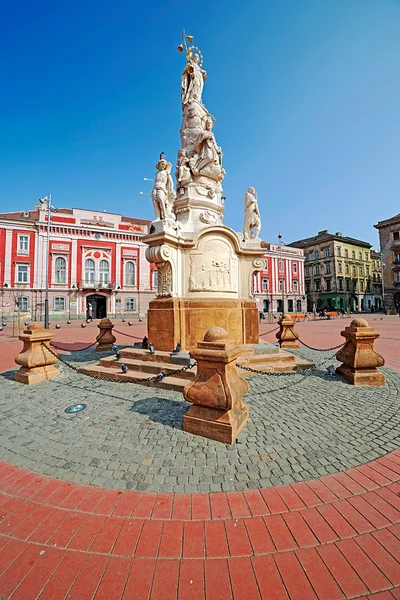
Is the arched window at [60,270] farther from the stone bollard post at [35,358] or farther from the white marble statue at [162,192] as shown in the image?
the white marble statue at [162,192]

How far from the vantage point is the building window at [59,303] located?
36906mm

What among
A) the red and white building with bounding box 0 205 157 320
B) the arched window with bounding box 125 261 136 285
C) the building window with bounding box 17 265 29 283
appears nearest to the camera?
the red and white building with bounding box 0 205 157 320

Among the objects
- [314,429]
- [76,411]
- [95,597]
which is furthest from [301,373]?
[95,597]

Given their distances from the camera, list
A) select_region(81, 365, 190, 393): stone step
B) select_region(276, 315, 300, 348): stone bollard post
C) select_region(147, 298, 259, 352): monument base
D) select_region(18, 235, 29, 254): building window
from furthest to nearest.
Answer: select_region(18, 235, 29, 254): building window → select_region(276, 315, 300, 348): stone bollard post → select_region(147, 298, 259, 352): monument base → select_region(81, 365, 190, 393): stone step

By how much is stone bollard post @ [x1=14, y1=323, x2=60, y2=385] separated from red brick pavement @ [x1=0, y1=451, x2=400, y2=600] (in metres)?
3.89

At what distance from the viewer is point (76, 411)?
449 cm

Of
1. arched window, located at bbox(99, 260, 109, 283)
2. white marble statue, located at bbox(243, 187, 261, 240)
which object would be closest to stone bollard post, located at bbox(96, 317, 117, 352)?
white marble statue, located at bbox(243, 187, 261, 240)

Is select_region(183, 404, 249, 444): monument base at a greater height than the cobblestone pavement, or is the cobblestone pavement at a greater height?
select_region(183, 404, 249, 444): monument base

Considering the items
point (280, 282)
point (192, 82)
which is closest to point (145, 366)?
point (192, 82)

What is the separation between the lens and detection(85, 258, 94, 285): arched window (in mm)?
39031

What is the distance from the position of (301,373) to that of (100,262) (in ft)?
126

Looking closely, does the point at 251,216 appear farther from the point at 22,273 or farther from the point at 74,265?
the point at 22,273

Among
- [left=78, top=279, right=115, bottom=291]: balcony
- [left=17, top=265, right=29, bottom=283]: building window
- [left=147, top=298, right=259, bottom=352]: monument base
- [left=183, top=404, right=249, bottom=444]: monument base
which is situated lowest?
[left=183, top=404, right=249, bottom=444]: monument base

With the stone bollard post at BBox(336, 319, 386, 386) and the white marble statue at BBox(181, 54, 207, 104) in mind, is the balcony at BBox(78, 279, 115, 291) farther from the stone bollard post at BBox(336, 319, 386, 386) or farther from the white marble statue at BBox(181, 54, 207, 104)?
Answer: the stone bollard post at BBox(336, 319, 386, 386)
